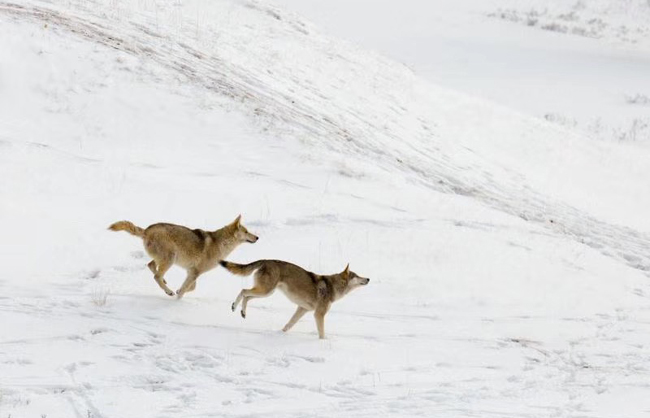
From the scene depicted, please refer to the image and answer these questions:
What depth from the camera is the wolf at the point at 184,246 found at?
9.16m

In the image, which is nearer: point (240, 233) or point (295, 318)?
point (295, 318)

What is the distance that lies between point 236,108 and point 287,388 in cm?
805

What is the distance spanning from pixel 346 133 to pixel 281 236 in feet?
16.2

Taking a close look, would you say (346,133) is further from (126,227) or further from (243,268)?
(126,227)

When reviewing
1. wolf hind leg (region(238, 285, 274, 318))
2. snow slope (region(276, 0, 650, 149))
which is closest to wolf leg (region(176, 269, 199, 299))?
wolf hind leg (region(238, 285, 274, 318))

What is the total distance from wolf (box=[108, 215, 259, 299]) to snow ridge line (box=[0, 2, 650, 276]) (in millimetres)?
5398

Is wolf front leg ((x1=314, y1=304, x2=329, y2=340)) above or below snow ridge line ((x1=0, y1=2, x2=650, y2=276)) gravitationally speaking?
below

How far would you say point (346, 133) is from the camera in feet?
53.2

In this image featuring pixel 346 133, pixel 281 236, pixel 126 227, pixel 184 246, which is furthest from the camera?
pixel 346 133

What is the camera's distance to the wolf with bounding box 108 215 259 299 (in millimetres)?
9156

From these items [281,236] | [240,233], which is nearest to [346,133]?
[281,236]

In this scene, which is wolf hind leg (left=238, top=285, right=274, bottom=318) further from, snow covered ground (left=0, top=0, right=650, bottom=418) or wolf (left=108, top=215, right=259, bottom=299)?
wolf (left=108, top=215, right=259, bottom=299)

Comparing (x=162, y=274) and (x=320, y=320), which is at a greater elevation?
(x=162, y=274)

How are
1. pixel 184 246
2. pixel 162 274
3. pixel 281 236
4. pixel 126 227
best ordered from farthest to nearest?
pixel 281 236, pixel 162 274, pixel 184 246, pixel 126 227
